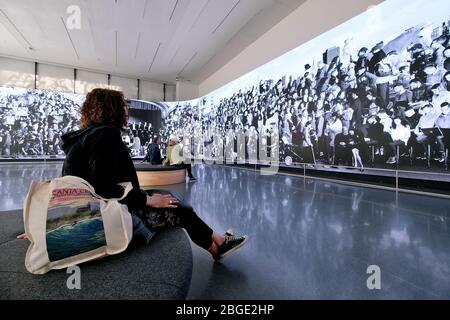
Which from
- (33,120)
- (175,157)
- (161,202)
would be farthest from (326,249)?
(33,120)

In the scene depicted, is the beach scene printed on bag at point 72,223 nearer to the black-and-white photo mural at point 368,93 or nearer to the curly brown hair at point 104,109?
the curly brown hair at point 104,109

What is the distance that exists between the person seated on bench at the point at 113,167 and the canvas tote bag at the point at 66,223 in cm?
13

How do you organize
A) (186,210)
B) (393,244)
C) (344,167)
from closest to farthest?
(186,210) → (393,244) → (344,167)

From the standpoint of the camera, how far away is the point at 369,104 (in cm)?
547

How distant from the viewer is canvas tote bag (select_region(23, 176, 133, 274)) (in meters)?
1.10

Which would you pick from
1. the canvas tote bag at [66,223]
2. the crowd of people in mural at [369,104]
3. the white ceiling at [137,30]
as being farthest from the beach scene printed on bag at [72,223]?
the white ceiling at [137,30]

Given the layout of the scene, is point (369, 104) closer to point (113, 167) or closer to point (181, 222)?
point (181, 222)

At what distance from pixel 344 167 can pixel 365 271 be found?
483cm

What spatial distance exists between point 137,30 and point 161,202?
932 centimetres

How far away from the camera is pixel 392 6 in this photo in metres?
5.00

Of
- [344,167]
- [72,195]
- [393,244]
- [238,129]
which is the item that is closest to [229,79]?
[238,129]

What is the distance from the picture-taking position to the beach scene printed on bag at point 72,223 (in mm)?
1112
